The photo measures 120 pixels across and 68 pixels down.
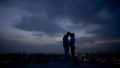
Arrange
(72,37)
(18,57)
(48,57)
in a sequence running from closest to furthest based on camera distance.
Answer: (72,37)
(18,57)
(48,57)

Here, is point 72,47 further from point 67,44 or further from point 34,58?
point 34,58

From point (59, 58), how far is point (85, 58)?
104 feet

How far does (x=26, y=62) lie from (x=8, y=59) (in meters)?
19.9

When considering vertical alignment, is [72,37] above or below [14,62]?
above

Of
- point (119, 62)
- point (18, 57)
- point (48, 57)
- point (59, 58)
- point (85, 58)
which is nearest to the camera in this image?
point (119, 62)

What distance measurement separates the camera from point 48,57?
7682 inches

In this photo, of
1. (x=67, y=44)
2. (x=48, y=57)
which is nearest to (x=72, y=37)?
(x=67, y=44)

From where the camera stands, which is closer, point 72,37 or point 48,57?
point 72,37

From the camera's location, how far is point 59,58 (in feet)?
566

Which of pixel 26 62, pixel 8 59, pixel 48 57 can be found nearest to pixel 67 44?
pixel 8 59

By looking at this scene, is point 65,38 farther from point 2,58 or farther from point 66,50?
point 2,58

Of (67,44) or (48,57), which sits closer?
(67,44)

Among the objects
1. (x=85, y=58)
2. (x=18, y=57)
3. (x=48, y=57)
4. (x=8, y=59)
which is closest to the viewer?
(x=8, y=59)

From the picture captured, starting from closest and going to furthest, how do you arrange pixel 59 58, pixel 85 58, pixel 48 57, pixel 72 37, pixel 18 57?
pixel 72 37, pixel 18 57, pixel 85 58, pixel 59 58, pixel 48 57
